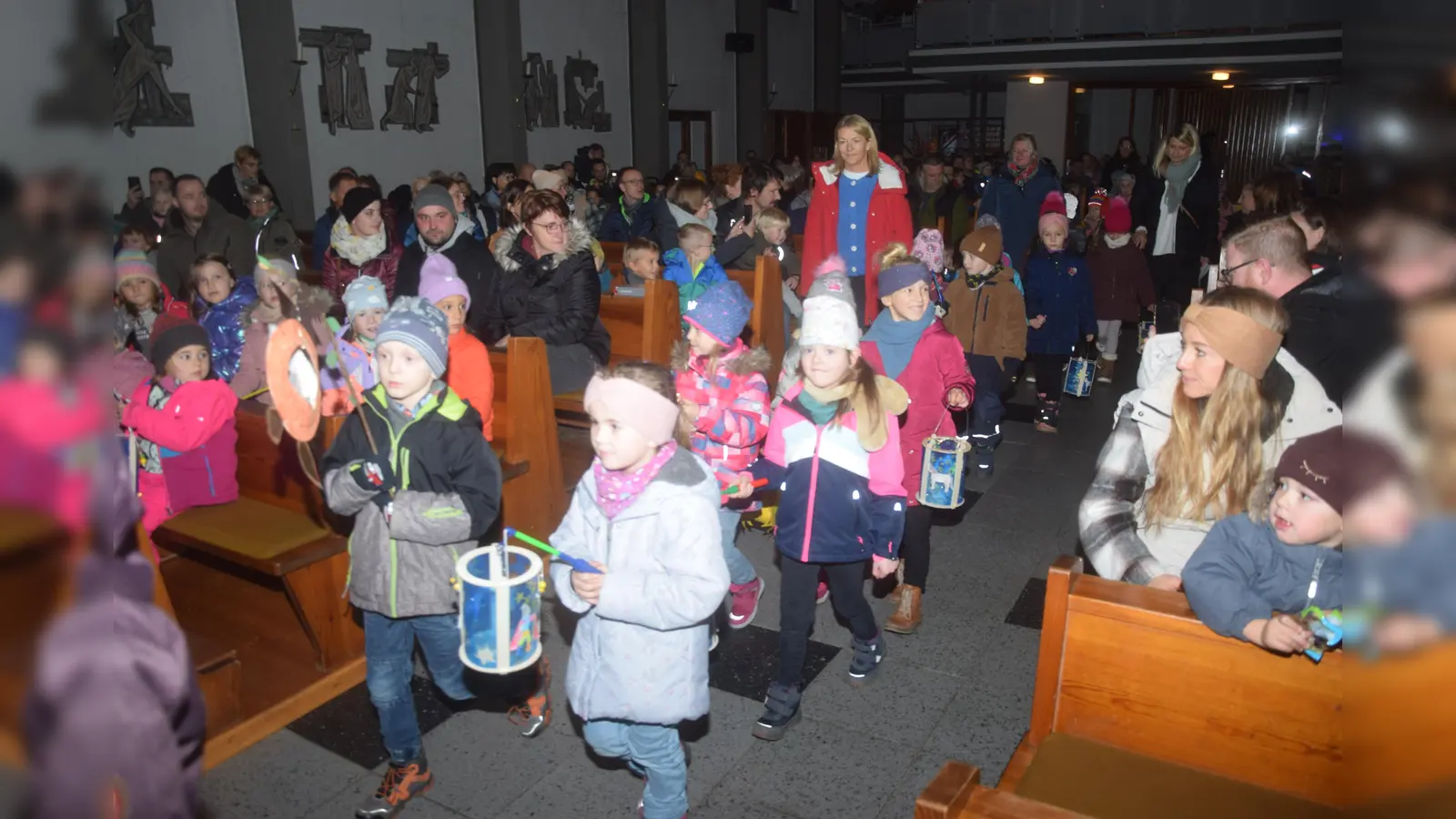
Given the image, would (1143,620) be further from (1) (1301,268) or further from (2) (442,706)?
(2) (442,706)

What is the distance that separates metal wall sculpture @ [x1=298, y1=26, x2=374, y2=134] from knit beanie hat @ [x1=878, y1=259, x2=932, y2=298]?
32.8 feet

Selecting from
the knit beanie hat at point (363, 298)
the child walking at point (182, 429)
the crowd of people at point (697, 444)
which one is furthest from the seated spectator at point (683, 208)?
the child walking at point (182, 429)

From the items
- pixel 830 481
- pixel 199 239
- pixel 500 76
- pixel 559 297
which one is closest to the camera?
pixel 830 481

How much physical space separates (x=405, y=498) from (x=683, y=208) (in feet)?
18.2

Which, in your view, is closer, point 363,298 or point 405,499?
point 405,499

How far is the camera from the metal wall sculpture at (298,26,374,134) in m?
11.5

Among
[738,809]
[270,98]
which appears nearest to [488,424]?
[738,809]

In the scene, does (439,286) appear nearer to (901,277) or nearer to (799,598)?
Result: (901,277)

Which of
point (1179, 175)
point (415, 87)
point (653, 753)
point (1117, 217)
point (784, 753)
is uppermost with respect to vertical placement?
point (415, 87)

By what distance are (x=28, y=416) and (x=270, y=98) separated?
40.2 ft

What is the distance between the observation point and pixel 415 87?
12953 millimetres

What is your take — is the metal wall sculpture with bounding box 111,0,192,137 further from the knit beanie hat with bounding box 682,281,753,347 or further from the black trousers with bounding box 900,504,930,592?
the black trousers with bounding box 900,504,930,592

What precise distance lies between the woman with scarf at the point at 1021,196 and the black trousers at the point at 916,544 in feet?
13.2

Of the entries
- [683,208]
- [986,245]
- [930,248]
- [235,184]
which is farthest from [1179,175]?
[235,184]
